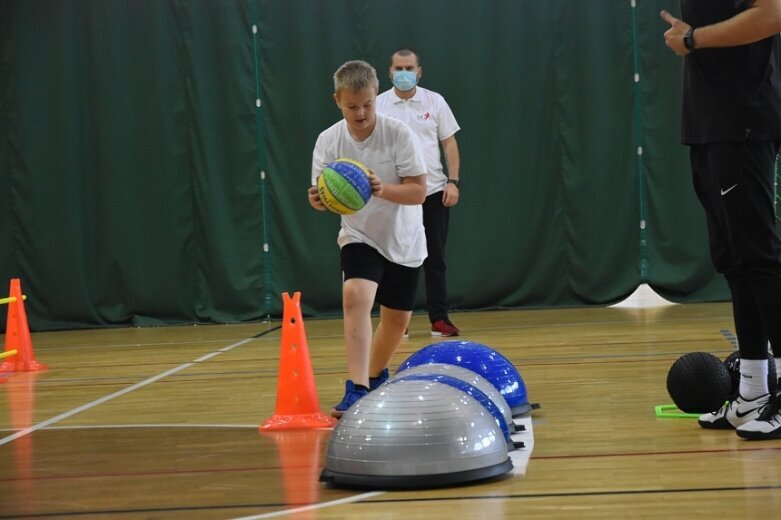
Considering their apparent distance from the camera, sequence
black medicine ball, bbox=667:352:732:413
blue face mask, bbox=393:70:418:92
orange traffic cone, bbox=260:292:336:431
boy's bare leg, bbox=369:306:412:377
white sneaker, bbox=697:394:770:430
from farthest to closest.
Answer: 1. blue face mask, bbox=393:70:418:92
2. boy's bare leg, bbox=369:306:412:377
3. orange traffic cone, bbox=260:292:336:431
4. black medicine ball, bbox=667:352:732:413
5. white sneaker, bbox=697:394:770:430

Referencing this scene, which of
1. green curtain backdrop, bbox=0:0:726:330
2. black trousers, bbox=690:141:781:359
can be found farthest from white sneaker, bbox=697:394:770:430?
green curtain backdrop, bbox=0:0:726:330

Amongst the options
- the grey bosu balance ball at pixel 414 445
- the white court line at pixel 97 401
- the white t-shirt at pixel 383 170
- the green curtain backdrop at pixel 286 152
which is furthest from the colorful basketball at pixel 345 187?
the green curtain backdrop at pixel 286 152

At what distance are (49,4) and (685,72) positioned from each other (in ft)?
25.3

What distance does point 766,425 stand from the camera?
3545mm

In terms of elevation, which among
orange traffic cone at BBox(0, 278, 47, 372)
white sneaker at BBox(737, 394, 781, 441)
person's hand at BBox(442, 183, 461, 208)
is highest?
person's hand at BBox(442, 183, 461, 208)

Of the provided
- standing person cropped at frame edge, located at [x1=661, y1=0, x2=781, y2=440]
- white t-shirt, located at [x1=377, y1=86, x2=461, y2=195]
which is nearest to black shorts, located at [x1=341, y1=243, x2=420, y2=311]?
standing person cropped at frame edge, located at [x1=661, y1=0, x2=781, y2=440]

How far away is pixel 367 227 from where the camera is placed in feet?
15.2

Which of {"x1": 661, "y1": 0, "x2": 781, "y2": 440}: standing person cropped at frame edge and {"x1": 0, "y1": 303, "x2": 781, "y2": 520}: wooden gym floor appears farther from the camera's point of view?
{"x1": 661, "y1": 0, "x2": 781, "y2": 440}: standing person cropped at frame edge

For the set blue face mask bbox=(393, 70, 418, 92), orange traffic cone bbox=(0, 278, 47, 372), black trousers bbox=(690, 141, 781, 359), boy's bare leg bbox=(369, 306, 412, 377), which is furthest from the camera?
blue face mask bbox=(393, 70, 418, 92)

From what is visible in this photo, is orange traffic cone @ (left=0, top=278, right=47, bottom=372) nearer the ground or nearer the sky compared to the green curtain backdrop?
nearer the ground

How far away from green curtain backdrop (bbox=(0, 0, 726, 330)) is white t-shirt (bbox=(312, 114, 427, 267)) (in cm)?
494

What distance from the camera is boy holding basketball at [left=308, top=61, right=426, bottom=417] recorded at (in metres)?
4.46

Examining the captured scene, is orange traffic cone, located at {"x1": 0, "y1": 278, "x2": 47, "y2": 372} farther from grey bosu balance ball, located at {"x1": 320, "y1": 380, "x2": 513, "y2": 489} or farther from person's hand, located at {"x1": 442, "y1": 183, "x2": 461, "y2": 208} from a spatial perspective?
grey bosu balance ball, located at {"x1": 320, "y1": 380, "x2": 513, "y2": 489}

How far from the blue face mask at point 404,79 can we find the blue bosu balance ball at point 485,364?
3.48 meters
